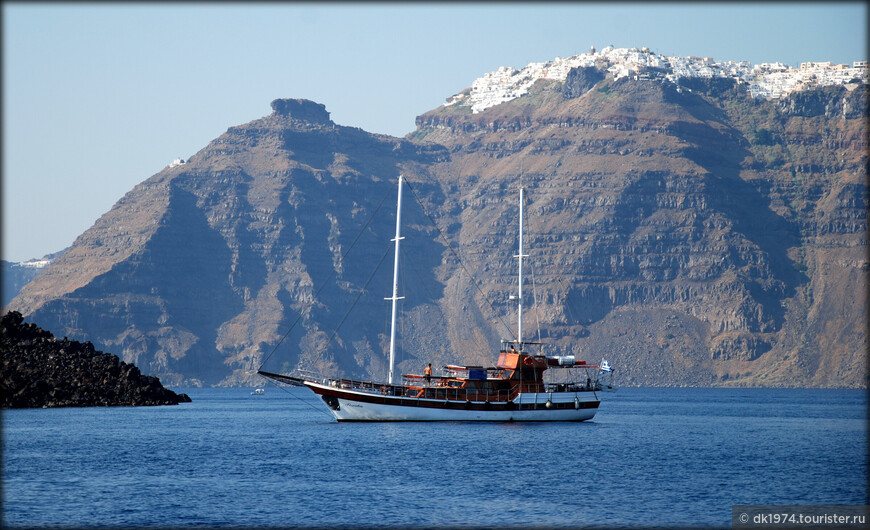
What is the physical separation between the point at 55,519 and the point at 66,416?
244 feet

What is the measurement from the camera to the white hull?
11088 centimetres

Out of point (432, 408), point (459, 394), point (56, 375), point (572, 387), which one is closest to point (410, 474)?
point (432, 408)

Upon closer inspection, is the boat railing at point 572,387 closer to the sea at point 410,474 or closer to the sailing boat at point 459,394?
the sailing boat at point 459,394

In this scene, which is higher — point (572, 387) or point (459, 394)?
point (572, 387)

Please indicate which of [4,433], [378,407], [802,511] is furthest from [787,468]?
[4,433]

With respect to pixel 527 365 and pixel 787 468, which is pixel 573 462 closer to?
pixel 787 468

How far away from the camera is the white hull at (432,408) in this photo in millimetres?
110875

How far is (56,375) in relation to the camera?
151500 mm

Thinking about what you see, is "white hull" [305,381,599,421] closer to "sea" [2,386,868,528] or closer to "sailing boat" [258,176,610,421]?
"sailing boat" [258,176,610,421]

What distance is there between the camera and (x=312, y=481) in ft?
241

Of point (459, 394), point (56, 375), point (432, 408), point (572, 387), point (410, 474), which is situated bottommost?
point (410, 474)

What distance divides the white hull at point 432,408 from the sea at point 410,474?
→ 126 centimetres

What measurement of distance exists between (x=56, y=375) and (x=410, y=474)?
3538 inches

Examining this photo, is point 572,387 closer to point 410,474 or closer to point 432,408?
point 432,408
